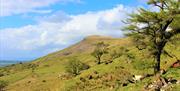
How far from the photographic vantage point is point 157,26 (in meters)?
Result: 53.2

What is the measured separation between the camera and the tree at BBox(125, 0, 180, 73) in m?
52.4

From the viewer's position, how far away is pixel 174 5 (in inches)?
2093

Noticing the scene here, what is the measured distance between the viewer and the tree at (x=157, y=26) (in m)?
52.4

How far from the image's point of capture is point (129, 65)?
365 feet

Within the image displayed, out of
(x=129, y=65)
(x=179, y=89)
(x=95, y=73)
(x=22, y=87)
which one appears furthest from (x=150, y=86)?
(x=22, y=87)

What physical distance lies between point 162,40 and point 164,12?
3.75 meters

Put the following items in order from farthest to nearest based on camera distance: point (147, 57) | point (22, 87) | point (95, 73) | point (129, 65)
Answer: point (22, 87), point (95, 73), point (129, 65), point (147, 57)

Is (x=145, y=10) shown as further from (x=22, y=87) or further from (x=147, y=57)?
(x=22, y=87)

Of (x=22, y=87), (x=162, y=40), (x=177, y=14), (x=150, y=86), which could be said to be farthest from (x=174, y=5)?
(x=22, y=87)

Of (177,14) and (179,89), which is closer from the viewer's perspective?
(179,89)

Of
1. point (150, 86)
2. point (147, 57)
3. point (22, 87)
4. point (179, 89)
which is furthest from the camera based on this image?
point (22, 87)

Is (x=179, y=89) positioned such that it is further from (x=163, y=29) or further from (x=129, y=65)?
(x=129, y=65)

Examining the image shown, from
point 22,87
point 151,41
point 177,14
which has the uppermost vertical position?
point 177,14

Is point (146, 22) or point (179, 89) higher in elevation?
point (146, 22)
